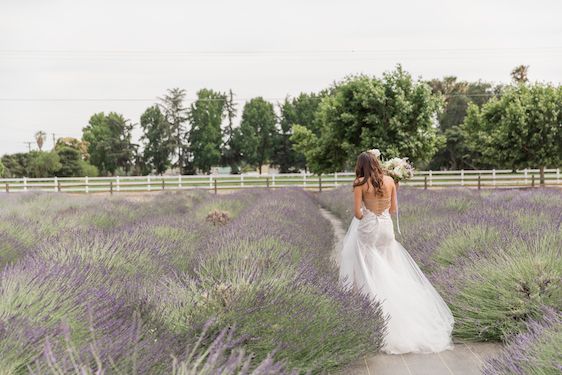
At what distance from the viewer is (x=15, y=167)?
71.7 m

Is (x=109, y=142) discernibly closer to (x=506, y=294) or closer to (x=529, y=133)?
(x=529, y=133)

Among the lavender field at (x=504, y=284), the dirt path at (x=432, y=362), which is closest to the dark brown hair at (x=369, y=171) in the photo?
the lavender field at (x=504, y=284)

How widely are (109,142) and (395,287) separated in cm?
8031

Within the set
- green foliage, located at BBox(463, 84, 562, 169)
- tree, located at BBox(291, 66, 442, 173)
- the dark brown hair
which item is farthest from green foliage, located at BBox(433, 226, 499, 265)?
green foliage, located at BBox(463, 84, 562, 169)

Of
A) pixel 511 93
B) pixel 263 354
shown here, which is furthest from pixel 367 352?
pixel 511 93

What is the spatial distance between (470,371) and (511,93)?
3207 cm

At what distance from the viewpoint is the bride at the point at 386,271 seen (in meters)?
5.90

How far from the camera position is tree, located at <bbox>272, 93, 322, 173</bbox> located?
77.0 metres

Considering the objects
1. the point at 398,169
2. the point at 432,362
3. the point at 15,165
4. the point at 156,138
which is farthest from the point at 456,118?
the point at 432,362

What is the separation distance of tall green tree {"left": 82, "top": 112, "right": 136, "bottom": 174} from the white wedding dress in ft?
258

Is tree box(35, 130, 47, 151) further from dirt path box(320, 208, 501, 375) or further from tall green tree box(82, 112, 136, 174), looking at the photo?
dirt path box(320, 208, 501, 375)

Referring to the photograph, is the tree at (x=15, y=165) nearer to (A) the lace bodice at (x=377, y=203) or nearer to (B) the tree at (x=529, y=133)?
(B) the tree at (x=529, y=133)

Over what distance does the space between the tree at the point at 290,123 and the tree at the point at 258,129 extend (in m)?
1.18

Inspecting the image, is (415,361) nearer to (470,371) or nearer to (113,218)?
(470,371)
